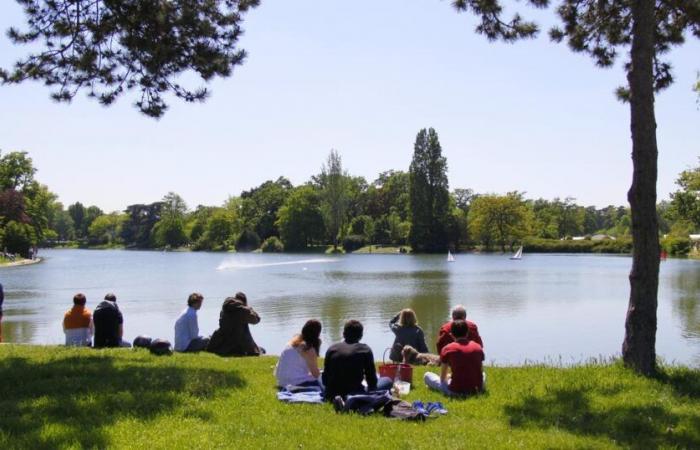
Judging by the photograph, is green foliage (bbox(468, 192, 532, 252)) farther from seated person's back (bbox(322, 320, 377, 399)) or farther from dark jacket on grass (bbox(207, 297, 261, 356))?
seated person's back (bbox(322, 320, 377, 399))

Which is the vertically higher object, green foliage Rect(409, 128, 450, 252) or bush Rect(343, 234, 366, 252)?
green foliage Rect(409, 128, 450, 252)

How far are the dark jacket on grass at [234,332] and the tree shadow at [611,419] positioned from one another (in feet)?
19.6

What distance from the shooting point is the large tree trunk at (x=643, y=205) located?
24.4 ft

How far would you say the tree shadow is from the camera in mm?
5316

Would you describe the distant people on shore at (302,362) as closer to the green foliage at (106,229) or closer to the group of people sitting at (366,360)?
the group of people sitting at (366,360)

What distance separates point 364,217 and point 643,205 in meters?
92.8

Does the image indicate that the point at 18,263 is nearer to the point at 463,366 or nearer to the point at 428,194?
the point at 428,194

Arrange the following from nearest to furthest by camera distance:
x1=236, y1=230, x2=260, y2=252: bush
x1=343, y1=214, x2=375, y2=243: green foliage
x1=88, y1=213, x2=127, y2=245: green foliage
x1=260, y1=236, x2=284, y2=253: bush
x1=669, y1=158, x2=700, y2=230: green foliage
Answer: x1=669, y1=158, x2=700, y2=230: green foliage
x1=343, y1=214, x2=375, y2=243: green foliage
x1=260, y1=236, x2=284, y2=253: bush
x1=236, y1=230, x2=260, y2=252: bush
x1=88, y1=213, x2=127, y2=245: green foliage

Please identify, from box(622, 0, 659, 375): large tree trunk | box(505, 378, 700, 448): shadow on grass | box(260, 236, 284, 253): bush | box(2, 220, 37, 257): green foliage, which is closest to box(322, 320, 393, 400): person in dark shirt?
box(505, 378, 700, 448): shadow on grass

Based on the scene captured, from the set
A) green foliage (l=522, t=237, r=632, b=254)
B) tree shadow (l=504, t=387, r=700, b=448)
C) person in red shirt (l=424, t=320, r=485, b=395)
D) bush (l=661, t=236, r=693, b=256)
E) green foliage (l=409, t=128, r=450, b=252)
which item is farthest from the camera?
green foliage (l=409, t=128, r=450, b=252)

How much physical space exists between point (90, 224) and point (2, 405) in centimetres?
17747

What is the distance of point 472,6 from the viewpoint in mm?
9188

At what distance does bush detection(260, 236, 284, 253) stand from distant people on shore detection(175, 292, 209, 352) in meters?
87.1

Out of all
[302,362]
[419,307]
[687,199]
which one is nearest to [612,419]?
[302,362]
